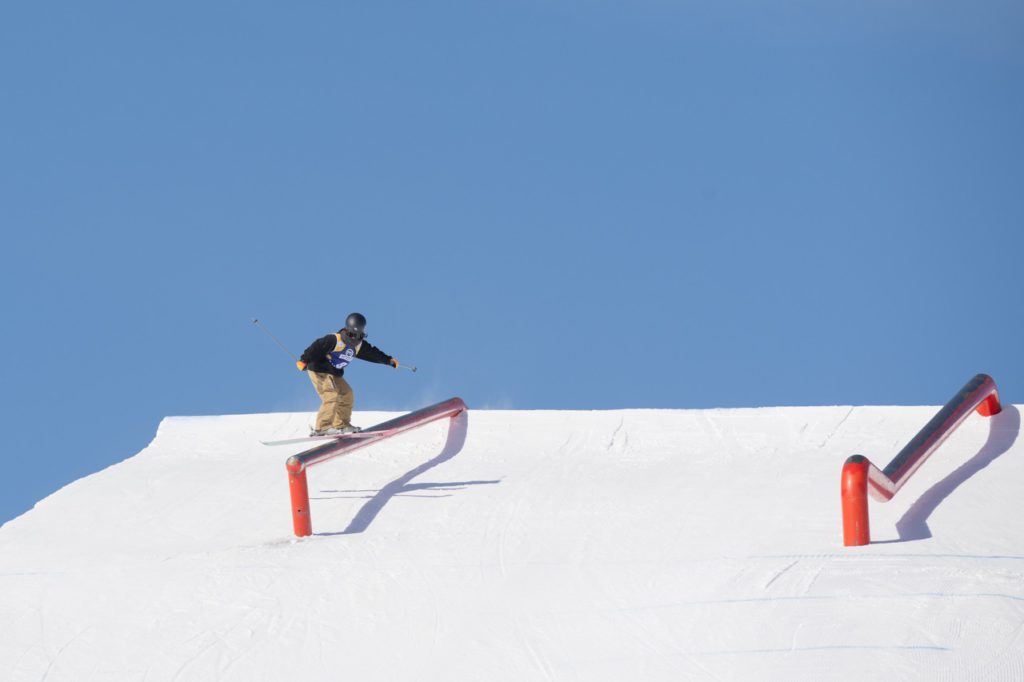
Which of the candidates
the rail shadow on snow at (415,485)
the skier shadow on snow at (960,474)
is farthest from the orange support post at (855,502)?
the rail shadow on snow at (415,485)

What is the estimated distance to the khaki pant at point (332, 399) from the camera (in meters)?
10.4

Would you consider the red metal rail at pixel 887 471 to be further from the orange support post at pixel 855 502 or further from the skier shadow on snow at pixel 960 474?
the skier shadow on snow at pixel 960 474

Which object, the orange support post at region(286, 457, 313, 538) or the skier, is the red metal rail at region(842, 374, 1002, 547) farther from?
the skier

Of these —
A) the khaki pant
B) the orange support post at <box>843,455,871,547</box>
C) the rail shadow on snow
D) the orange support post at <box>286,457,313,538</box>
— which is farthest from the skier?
the orange support post at <box>843,455,871,547</box>

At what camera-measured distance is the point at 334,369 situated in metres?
10.4

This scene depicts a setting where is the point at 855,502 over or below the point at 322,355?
below

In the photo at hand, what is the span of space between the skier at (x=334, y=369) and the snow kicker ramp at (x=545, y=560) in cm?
38

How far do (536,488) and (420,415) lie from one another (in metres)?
1.46

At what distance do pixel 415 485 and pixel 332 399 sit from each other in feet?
4.21

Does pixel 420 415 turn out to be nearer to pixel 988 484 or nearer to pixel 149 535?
pixel 149 535

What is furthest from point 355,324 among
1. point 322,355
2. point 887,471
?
point 887,471

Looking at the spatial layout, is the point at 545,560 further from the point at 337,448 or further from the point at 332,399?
the point at 332,399

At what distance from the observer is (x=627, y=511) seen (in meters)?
8.59

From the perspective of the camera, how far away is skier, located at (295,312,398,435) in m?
10.4
